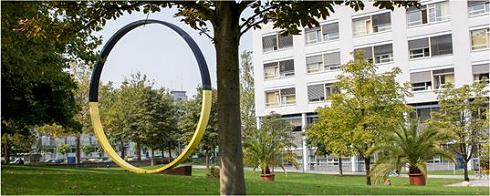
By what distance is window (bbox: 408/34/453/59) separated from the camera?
130 ft

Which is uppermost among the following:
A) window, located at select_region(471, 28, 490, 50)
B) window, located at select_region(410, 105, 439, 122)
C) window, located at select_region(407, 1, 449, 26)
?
window, located at select_region(407, 1, 449, 26)

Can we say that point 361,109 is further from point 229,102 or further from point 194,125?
point 194,125

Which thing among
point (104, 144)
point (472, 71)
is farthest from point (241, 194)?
point (472, 71)

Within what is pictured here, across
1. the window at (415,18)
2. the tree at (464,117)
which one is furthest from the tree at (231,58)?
the window at (415,18)

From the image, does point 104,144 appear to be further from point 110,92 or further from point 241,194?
point 110,92

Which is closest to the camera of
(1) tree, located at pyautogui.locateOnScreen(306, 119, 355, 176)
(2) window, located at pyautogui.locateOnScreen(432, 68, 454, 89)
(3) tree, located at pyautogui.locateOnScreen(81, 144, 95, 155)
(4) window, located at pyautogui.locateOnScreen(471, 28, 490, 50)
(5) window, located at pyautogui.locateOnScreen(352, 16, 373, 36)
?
(1) tree, located at pyautogui.locateOnScreen(306, 119, 355, 176)

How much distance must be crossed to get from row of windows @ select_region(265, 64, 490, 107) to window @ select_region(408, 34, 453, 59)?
123 centimetres

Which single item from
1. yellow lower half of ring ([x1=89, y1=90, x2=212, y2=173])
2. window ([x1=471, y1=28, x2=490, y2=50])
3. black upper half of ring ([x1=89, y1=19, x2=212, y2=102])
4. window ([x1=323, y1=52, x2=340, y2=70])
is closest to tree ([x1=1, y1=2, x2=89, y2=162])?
black upper half of ring ([x1=89, y1=19, x2=212, y2=102])

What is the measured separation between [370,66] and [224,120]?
2097cm

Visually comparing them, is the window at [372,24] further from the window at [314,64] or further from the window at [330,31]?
the window at [314,64]

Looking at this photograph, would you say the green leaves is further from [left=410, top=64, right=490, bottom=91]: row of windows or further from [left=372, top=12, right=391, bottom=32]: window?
[left=372, top=12, right=391, bottom=32]: window

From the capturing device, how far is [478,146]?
30172 mm

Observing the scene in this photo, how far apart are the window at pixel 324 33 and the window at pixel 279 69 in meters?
2.37

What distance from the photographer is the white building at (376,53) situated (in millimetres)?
38656
